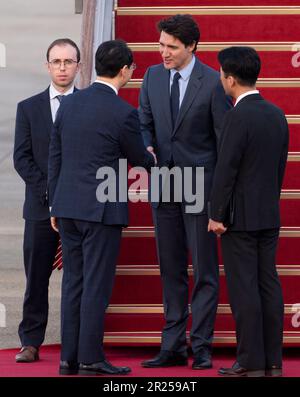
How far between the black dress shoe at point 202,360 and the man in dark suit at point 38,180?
0.96 metres

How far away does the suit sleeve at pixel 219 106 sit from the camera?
8.16 m

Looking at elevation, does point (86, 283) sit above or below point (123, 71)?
below

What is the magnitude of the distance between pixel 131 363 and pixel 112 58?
170 cm

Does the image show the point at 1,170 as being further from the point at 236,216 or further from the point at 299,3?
the point at 236,216

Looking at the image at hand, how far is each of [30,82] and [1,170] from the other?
3002 millimetres

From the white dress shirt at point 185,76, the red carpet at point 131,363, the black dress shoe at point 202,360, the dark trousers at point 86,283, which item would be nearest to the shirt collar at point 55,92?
the white dress shirt at point 185,76

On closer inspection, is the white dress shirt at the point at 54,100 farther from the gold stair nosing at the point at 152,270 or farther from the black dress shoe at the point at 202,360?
the black dress shoe at the point at 202,360

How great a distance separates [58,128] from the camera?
26.3 ft

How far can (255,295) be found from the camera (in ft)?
25.7

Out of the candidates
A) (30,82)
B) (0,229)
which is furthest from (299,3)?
(30,82)

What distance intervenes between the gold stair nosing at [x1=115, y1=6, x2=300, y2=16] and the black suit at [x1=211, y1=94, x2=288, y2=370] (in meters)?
1.66

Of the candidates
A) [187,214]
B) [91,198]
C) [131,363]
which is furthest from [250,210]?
[131,363]

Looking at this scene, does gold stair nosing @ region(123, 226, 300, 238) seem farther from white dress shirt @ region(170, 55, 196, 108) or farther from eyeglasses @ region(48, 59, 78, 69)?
eyeglasses @ region(48, 59, 78, 69)

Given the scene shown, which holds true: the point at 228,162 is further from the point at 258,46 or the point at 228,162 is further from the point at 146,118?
the point at 258,46
